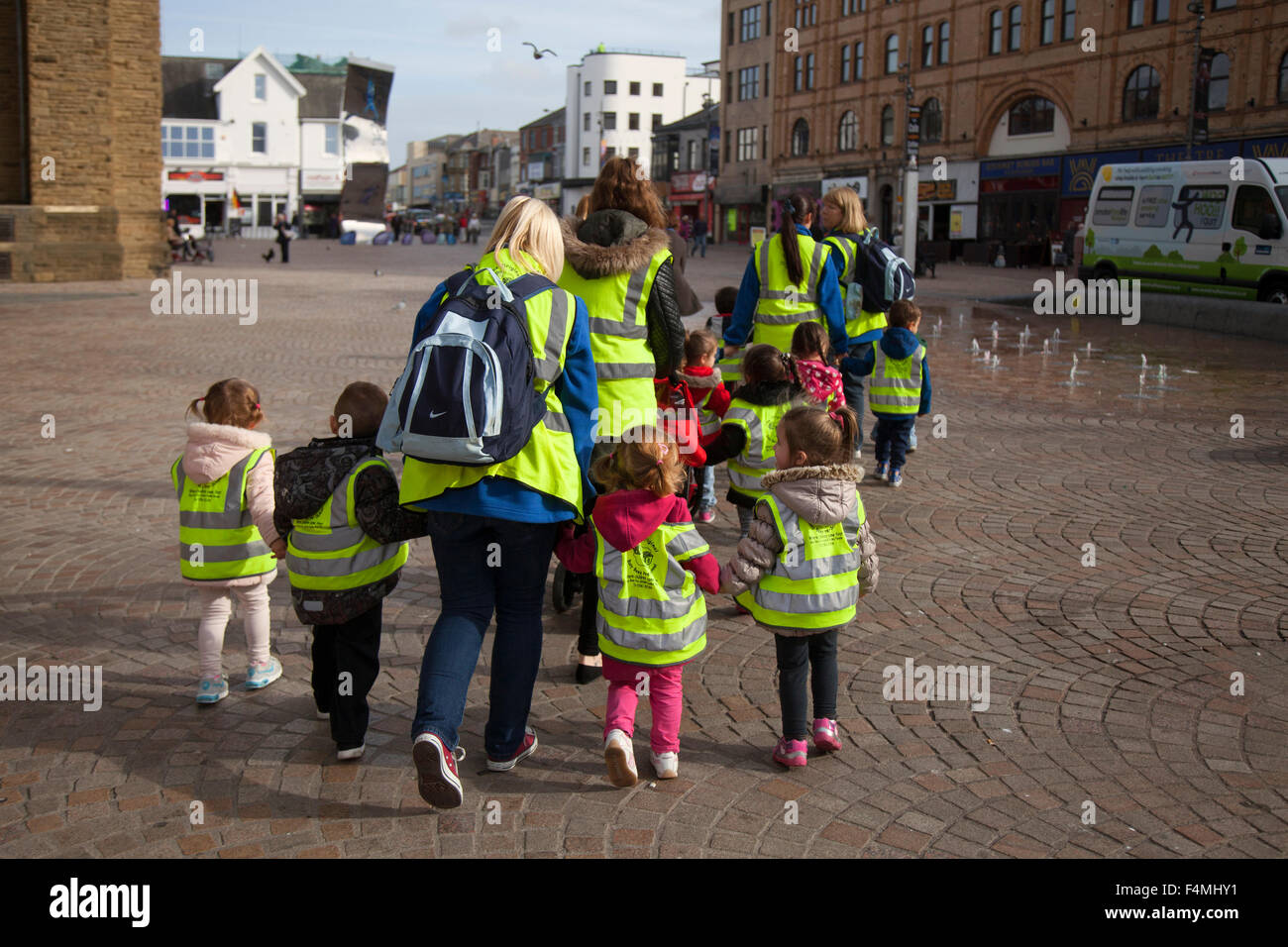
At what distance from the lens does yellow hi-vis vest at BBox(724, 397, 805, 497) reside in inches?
227

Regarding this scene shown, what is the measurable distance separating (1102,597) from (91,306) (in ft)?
Result: 66.8

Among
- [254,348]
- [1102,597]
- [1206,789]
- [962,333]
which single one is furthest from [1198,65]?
[1206,789]

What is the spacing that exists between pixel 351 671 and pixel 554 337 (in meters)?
1.44

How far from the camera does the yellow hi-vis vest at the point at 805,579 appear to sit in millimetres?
4113

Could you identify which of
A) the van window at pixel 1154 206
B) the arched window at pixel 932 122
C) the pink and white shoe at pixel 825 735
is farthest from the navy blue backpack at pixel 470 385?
the arched window at pixel 932 122

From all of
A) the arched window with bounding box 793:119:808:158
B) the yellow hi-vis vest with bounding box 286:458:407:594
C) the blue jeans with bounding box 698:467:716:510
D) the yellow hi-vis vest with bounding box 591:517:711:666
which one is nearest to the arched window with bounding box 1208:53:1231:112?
the arched window with bounding box 793:119:808:158

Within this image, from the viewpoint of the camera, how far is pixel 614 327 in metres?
4.74

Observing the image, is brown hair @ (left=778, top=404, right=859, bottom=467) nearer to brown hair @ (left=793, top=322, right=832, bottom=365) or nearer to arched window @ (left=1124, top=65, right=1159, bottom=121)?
brown hair @ (left=793, top=322, right=832, bottom=365)

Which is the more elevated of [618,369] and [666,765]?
[618,369]

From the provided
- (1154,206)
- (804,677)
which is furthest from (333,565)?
(1154,206)

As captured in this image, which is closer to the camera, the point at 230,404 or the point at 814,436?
the point at 814,436

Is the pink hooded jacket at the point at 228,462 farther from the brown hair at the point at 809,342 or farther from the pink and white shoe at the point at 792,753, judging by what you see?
the brown hair at the point at 809,342

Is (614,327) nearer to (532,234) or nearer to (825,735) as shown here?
(532,234)

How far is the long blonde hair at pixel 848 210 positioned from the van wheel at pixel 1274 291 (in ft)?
54.4
